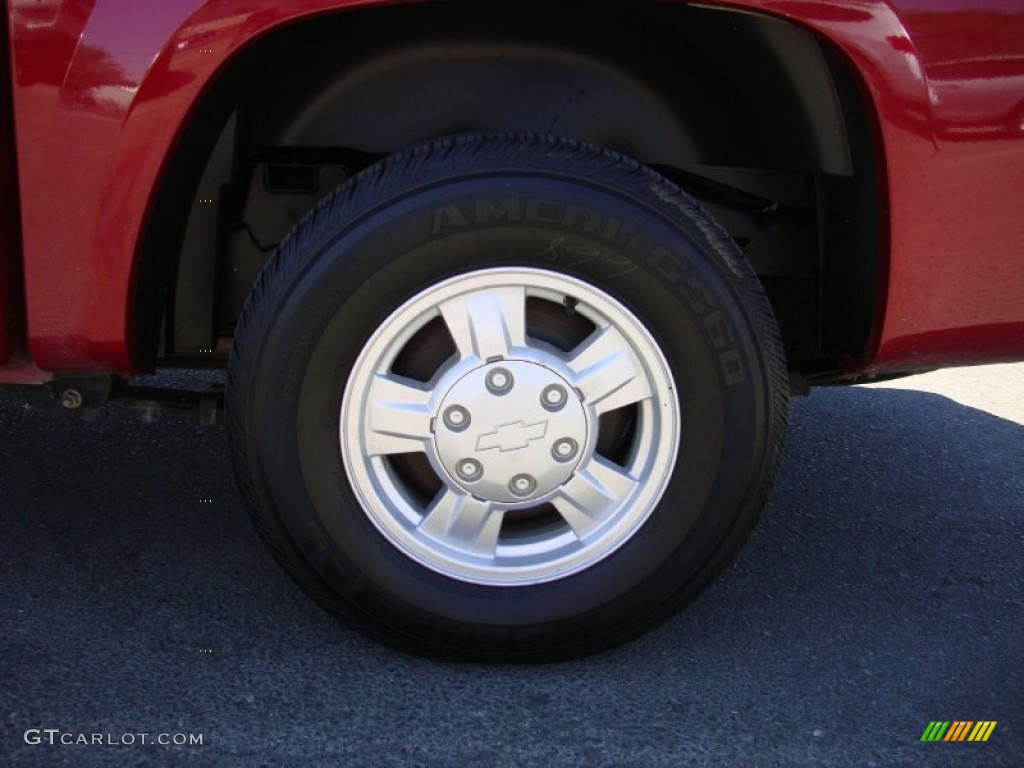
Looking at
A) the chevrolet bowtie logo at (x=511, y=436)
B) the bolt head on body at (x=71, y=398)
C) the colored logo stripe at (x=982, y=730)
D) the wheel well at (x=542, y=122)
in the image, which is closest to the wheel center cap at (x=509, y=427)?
the chevrolet bowtie logo at (x=511, y=436)

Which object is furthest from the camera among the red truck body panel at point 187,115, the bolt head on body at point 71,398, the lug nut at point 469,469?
the bolt head on body at point 71,398

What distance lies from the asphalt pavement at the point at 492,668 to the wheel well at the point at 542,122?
53 centimetres

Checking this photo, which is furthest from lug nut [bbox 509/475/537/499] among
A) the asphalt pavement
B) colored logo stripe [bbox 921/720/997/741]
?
colored logo stripe [bbox 921/720/997/741]

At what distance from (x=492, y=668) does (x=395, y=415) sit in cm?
52

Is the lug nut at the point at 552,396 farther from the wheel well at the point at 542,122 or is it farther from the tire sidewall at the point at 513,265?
the wheel well at the point at 542,122

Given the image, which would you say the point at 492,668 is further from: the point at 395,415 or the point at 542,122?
the point at 542,122

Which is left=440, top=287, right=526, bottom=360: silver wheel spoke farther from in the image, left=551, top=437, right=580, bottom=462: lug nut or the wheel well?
the wheel well

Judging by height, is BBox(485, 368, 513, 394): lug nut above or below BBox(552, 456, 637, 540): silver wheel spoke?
above

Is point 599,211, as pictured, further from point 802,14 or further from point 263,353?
point 263,353

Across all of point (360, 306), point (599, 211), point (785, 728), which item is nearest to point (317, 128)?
point (360, 306)

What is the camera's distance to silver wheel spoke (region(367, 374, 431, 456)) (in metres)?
2.04

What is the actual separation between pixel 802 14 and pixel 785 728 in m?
1.23

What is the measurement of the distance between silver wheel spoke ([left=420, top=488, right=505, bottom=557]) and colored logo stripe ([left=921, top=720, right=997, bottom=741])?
0.84 meters

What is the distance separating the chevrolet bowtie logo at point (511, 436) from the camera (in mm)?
2039
